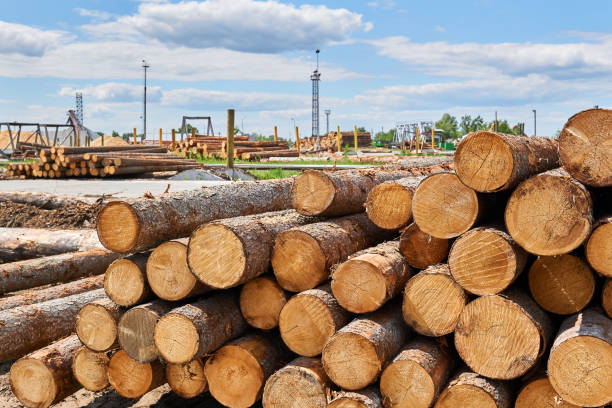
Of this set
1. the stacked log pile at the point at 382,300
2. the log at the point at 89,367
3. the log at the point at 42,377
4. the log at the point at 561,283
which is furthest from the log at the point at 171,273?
the log at the point at 561,283

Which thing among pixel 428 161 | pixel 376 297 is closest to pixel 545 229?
pixel 376 297

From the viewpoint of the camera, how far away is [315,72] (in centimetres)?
6169

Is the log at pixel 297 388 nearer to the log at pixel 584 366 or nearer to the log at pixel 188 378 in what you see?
the log at pixel 188 378

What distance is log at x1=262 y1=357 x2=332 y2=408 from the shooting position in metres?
3.54

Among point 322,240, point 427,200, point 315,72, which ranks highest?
point 315,72

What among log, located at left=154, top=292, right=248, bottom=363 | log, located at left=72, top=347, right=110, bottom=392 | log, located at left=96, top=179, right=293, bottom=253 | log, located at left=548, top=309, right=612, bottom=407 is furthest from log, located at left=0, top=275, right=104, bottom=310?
log, located at left=548, top=309, right=612, bottom=407

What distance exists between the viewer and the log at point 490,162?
10.7 ft

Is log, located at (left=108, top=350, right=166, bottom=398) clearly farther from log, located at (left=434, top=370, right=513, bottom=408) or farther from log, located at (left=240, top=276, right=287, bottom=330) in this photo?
log, located at (left=434, top=370, right=513, bottom=408)

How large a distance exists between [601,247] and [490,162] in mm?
771

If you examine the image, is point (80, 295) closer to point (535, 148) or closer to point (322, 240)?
point (322, 240)

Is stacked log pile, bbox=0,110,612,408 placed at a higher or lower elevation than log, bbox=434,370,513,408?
higher

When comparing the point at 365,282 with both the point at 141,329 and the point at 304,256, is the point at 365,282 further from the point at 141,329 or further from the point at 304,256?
the point at 141,329

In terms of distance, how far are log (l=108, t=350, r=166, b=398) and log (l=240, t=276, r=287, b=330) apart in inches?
33.4

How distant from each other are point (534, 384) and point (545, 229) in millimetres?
928
